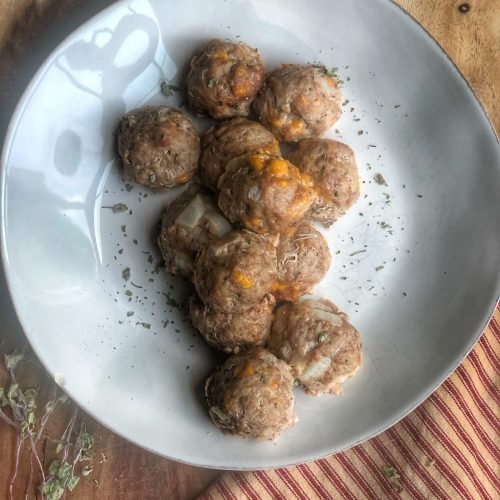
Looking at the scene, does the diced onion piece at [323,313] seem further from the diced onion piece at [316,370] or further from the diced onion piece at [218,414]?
the diced onion piece at [218,414]

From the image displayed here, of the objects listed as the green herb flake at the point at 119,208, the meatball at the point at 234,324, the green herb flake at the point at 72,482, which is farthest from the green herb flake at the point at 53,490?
the green herb flake at the point at 119,208

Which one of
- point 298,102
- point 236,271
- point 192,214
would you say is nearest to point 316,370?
point 236,271

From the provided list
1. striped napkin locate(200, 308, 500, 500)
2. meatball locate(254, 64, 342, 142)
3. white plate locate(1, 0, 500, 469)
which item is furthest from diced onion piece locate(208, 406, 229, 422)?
meatball locate(254, 64, 342, 142)

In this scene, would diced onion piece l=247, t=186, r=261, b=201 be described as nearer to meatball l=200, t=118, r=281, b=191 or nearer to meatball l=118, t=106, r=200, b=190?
meatball l=200, t=118, r=281, b=191

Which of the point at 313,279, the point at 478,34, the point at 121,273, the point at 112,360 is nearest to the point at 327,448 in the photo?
the point at 313,279

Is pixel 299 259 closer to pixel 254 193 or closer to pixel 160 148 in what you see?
pixel 254 193

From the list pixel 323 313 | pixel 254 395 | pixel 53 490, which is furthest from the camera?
pixel 53 490
